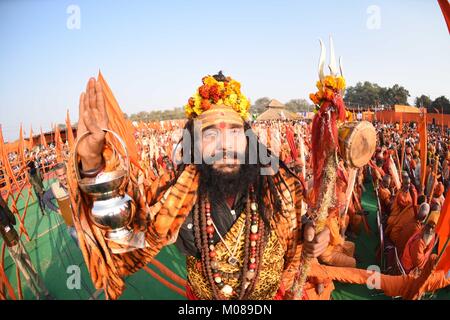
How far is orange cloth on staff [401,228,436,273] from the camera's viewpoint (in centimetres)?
322

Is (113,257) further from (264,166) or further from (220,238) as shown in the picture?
(264,166)

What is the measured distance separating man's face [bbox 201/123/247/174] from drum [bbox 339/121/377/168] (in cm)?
66

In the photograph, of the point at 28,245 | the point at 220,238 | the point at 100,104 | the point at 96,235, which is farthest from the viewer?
the point at 28,245

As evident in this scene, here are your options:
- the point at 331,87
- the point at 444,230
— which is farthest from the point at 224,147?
the point at 444,230

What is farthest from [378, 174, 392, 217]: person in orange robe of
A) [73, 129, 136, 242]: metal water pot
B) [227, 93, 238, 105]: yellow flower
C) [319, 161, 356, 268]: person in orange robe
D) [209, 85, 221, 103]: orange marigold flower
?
[73, 129, 136, 242]: metal water pot

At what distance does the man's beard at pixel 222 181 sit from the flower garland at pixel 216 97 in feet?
1.51

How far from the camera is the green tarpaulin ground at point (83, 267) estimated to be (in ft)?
11.4

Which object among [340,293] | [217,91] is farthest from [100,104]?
[340,293]

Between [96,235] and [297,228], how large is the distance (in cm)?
134

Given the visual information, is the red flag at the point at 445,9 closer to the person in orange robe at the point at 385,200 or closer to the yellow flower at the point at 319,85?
the yellow flower at the point at 319,85

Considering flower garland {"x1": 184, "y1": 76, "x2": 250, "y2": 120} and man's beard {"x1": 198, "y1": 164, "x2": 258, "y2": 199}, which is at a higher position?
flower garland {"x1": 184, "y1": 76, "x2": 250, "y2": 120}

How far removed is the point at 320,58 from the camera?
192 centimetres

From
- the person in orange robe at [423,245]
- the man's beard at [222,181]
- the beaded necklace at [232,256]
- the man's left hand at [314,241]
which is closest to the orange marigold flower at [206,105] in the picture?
the man's beard at [222,181]

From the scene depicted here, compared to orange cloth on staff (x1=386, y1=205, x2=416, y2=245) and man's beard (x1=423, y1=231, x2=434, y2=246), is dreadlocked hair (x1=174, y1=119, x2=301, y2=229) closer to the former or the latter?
man's beard (x1=423, y1=231, x2=434, y2=246)
